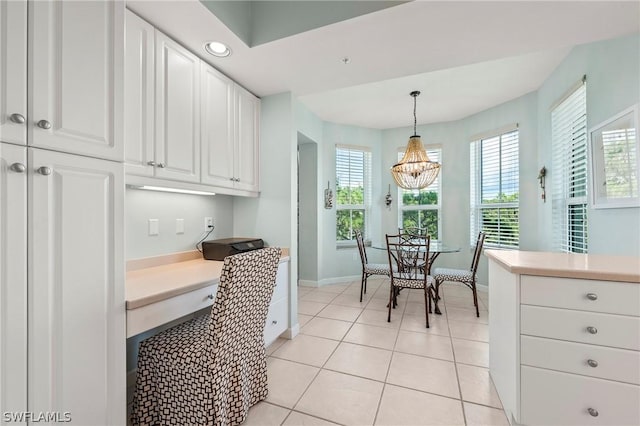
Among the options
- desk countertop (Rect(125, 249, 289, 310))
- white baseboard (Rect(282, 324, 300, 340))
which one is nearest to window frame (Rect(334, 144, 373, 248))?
white baseboard (Rect(282, 324, 300, 340))

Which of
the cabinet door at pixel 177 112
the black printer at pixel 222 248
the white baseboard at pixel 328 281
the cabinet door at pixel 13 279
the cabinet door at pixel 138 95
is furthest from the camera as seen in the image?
the white baseboard at pixel 328 281

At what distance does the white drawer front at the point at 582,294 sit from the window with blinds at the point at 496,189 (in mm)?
2863

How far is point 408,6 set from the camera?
5.02 ft

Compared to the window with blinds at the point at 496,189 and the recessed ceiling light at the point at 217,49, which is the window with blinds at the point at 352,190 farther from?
the recessed ceiling light at the point at 217,49

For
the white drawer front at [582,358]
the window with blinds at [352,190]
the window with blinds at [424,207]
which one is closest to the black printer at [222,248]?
the white drawer front at [582,358]

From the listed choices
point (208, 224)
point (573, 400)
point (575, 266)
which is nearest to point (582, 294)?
point (575, 266)

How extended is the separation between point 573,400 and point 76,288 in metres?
2.27

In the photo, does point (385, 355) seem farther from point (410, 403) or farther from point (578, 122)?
point (578, 122)

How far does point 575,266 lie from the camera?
4.57 feet

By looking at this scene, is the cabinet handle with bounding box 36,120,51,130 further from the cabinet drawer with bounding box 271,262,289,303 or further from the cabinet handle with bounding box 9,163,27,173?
→ the cabinet drawer with bounding box 271,262,289,303

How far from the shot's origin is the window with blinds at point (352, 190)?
473 cm

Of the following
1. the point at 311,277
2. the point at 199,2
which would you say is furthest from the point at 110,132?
the point at 311,277

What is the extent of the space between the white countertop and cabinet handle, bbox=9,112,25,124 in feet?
7.00

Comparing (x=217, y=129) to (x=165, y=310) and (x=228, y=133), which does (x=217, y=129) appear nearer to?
(x=228, y=133)
